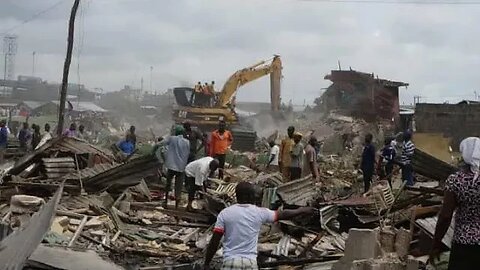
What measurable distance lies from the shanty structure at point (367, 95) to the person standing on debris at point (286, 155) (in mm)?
20596

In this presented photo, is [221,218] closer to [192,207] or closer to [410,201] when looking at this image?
[410,201]

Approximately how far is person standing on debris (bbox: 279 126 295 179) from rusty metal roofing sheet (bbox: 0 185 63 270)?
6.64 metres

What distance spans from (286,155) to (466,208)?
841 cm

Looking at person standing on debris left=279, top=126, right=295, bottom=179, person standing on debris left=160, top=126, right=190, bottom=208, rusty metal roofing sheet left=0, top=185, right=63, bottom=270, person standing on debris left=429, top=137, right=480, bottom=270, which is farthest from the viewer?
person standing on debris left=279, top=126, right=295, bottom=179

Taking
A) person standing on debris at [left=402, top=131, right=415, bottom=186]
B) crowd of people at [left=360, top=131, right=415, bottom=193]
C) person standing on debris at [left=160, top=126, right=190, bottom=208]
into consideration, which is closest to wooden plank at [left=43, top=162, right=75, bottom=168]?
person standing on debris at [left=160, top=126, right=190, bottom=208]

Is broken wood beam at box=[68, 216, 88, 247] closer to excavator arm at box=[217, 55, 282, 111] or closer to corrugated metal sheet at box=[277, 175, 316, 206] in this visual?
corrugated metal sheet at box=[277, 175, 316, 206]

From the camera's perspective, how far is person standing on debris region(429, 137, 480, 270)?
16.1 ft

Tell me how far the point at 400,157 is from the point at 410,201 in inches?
149

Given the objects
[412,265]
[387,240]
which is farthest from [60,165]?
[412,265]

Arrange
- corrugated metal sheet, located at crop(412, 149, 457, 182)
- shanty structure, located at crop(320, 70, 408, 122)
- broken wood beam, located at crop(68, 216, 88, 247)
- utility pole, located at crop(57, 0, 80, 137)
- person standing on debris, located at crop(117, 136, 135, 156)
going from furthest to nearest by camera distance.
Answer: shanty structure, located at crop(320, 70, 408, 122) → utility pole, located at crop(57, 0, 80, 137) → person standing on debris, located at crop(117, 136, 135, 156) → corrugated metal sheet, located at crop(412, 149, 457, 182) → broken wood beam, located at crop(68, 216, 88, 247)

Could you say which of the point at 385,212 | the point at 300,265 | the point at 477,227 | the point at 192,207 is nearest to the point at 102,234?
the point at 192,207

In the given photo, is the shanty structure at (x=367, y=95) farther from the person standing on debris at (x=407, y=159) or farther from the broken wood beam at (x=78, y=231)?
the broken wood beam at (x=78, y=231)

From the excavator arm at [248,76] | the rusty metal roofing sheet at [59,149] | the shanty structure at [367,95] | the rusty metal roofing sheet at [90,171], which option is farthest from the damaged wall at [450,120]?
the rusty metal roofing sheet at [90,171]

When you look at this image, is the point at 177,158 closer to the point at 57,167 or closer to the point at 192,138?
the point at 57,167
